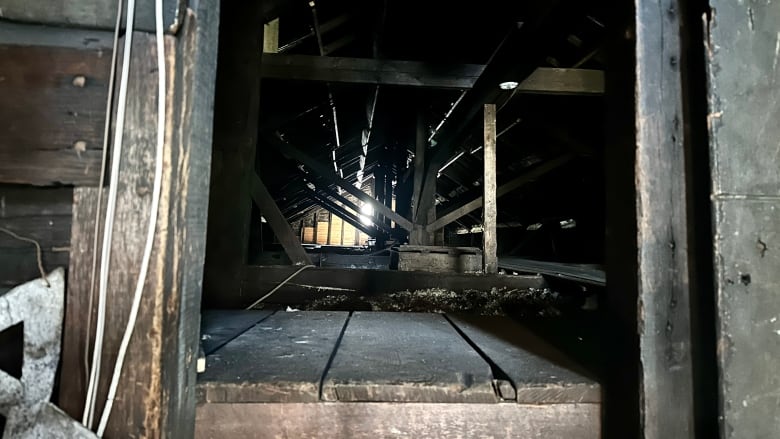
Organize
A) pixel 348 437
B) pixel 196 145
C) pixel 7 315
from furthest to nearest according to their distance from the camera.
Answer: pixel 348 437 < pixel 196 145 < pixel 7 315

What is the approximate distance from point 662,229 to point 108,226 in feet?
3.46

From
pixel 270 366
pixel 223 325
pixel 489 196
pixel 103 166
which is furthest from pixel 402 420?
pixel 489 196

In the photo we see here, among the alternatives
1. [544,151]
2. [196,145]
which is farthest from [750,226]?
[544,151]

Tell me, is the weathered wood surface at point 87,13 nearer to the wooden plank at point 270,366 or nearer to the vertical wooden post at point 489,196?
the wooden plank at point 270,366

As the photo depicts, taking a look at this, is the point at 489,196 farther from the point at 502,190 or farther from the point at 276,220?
the point at 276,220


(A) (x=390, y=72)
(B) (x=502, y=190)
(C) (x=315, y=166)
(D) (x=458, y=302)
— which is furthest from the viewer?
(B) (x=502, y=190)

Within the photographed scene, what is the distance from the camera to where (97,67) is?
2.49 feet

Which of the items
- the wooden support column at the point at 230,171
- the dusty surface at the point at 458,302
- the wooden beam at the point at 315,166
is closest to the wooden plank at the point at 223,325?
the wooden support column at the point at 230,171

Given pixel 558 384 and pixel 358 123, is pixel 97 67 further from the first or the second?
pixel 358 123

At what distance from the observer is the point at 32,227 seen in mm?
756

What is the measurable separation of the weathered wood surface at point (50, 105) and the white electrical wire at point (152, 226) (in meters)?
0.11

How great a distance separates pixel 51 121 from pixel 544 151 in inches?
245

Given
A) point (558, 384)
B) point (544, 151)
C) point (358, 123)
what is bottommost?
point (558, 384)

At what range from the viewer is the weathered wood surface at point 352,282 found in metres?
2.56
